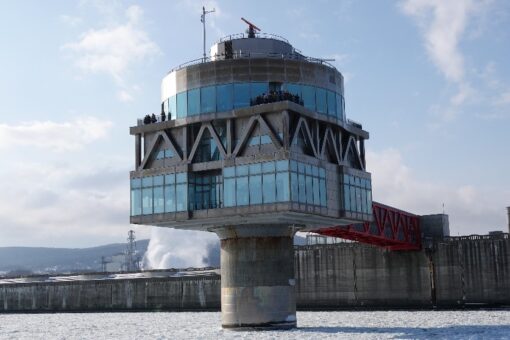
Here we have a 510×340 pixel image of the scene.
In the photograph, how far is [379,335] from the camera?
54.6m

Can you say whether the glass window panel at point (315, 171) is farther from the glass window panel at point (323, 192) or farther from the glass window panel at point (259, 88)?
the glass window panel at point (259, 88)

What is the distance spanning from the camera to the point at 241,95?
63.1 m

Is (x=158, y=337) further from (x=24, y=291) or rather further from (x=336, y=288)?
(x=24, y=291)

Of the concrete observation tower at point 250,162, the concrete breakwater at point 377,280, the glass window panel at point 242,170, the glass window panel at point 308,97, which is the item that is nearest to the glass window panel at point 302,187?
the concrete observation tower at point 250,162

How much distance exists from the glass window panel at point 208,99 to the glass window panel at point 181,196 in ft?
23.3

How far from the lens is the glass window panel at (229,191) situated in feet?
201

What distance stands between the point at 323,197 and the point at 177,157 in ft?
45.6

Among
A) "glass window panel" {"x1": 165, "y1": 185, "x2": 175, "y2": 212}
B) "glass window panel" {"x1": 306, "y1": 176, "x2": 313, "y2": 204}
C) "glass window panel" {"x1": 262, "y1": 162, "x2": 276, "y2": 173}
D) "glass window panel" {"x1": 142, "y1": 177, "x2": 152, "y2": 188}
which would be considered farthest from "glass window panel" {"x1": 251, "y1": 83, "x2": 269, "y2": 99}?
"glass window panel" {"x1": 142, "y1": 177, "x2": 152, "y2": 188}

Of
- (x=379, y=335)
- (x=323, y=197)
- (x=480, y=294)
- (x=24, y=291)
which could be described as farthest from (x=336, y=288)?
(x=24, y=291)

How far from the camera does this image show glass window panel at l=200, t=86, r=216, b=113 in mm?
63781

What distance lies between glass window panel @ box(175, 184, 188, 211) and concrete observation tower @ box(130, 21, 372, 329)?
0.09 meters

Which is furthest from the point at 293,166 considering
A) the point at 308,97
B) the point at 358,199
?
the point at 358,199

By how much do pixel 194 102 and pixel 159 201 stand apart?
9678 mm

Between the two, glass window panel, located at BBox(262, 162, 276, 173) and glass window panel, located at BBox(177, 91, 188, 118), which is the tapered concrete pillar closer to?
glass window panel, located at BBox(262, 162, 276, 173)
